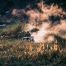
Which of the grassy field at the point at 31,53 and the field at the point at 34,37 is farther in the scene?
the field at the point at 34,37

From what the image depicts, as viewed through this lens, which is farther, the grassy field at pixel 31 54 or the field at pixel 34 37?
the field at pixel 34 37

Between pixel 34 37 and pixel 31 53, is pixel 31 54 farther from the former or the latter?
pixel 34 37

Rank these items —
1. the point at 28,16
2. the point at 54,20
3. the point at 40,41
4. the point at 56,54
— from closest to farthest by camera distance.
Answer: the point at 56,54
the point at 40,41
the point at 54,20
the point at 28,16

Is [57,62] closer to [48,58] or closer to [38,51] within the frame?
[48,58]

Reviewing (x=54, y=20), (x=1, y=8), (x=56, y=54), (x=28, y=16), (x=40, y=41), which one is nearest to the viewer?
(x=56, y=54)

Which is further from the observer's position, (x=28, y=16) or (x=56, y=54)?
(x=28, y=16)

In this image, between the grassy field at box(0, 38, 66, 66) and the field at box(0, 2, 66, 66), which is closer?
the grassy field at box(0, 38, 66, 66)

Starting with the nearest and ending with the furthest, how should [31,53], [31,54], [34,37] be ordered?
1. [31,54]
2. [31,53]
3. [34,37]

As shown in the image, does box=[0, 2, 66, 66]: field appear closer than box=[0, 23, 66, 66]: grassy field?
No

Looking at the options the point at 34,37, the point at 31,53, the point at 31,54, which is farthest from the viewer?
the point at 34,37

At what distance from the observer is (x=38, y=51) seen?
13.2 meters

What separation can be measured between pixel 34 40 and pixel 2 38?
1813mm

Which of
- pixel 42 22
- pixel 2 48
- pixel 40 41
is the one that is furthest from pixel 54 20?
pixel 2 48

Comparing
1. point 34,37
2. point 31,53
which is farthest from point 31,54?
point 34,37
